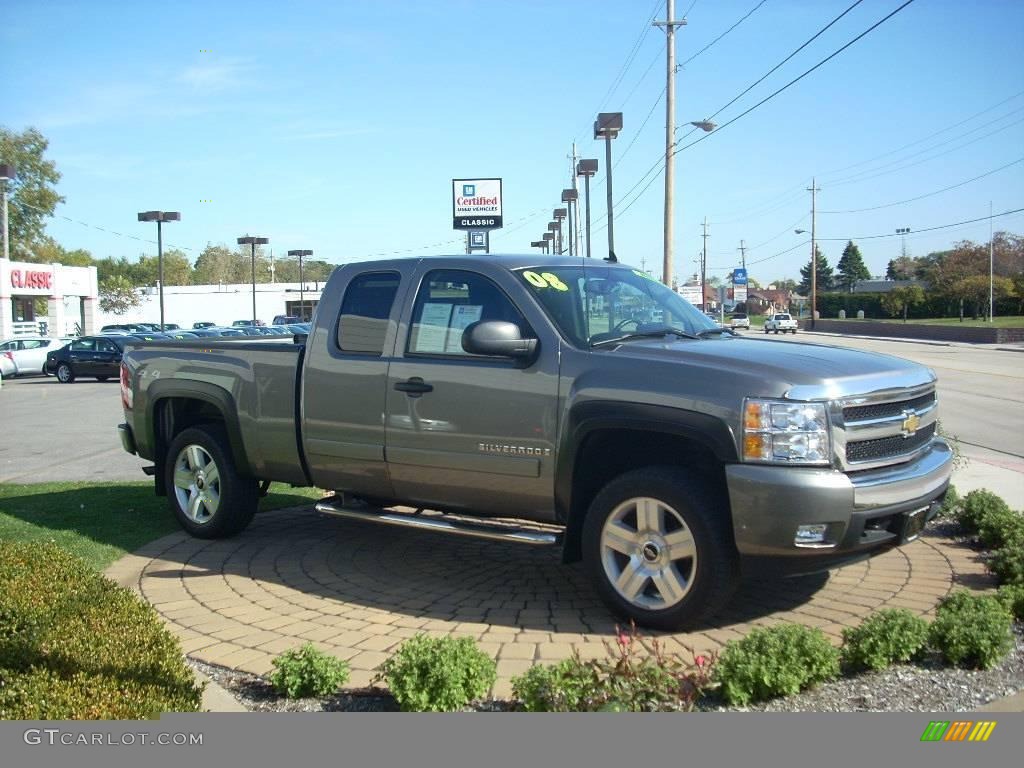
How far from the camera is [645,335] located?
219 inches

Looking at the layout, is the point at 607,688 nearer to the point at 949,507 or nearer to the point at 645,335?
the point at 645,335

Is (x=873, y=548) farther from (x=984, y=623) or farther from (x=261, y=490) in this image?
(x=261, y=490)

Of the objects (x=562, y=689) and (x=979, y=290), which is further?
(x=979, y=290)

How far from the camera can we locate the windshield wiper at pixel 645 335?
5328 mm

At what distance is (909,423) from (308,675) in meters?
3.24

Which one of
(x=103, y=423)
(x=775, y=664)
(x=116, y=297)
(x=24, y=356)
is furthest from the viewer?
(x=116, y=297)

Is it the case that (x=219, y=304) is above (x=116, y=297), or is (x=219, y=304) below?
below

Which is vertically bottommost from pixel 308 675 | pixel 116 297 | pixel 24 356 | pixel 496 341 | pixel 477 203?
pixel 308 675

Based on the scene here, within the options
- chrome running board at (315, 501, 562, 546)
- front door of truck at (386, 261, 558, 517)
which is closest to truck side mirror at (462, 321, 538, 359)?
front door of truck at (386, 261, 558, 517)

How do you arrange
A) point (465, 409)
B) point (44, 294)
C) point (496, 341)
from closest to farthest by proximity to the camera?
1. point (496, 341)
2. point (465, 409)
3. point (44, 294)

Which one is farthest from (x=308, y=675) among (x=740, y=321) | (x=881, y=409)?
(x=740, y=321)

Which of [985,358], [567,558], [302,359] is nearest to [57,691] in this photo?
[567,558]

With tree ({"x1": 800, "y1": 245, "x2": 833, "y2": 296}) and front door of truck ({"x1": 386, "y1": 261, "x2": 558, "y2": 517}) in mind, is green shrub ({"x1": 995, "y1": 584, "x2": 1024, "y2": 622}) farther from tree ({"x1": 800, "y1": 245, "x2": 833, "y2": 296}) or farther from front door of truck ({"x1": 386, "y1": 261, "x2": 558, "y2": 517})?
tree ({"x1": 800, "y1": 245, "x2": 833, "y2": 296})
